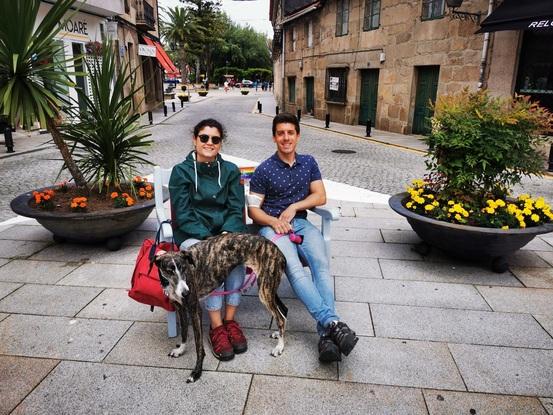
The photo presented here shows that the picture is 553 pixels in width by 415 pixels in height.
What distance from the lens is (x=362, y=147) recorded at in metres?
13.9

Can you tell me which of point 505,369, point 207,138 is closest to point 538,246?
point 505,369

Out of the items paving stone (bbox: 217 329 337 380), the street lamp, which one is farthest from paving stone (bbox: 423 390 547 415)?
the street lamp

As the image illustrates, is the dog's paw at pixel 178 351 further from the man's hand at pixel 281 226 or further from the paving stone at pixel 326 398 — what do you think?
the man's hand at pixel 281 226

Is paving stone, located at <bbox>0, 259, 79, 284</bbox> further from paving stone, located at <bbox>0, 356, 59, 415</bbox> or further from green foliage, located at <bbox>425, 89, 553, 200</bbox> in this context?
green foliage, located at <bbox>425, 89, 553, 200</bbox>

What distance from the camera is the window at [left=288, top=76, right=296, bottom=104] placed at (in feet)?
95.3

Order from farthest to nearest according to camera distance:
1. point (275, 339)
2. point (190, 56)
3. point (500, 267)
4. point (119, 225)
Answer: point (190, 56) < point (119, 225) < point (500, 267) < point (275, 339)

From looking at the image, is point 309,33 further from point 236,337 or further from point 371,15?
point 236,337

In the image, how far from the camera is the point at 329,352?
109 inches

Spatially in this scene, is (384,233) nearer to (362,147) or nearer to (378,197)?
(378,197)

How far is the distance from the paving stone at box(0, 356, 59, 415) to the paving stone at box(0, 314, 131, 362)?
79mm

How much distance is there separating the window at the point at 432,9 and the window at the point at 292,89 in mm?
14414

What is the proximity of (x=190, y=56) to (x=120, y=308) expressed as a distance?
238 feet

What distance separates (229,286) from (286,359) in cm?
65

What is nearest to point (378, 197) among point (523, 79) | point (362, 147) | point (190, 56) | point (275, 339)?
point (275, 339)
